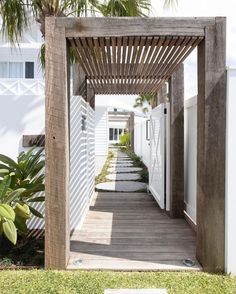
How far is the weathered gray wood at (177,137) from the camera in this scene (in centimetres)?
559

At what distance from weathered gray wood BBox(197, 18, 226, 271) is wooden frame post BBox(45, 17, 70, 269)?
150cm

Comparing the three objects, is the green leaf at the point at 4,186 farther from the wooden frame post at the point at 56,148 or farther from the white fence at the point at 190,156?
the white fence at the point at 190,156

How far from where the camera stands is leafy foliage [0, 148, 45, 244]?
139 inches

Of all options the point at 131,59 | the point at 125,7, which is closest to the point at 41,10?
the point at 125,7

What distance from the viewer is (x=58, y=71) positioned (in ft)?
11.3

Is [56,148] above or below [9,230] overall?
above

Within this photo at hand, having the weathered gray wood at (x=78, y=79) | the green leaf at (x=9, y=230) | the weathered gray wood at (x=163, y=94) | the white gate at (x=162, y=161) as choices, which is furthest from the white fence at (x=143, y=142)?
the green leaf at (x=9, y=230)

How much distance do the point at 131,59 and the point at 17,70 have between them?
1595 centimetres

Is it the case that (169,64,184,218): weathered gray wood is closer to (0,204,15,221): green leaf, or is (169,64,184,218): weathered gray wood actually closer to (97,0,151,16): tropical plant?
(97,0,151,16): tropical plant

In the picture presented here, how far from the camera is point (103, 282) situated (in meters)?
3.18

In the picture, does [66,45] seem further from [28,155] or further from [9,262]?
[9,262]

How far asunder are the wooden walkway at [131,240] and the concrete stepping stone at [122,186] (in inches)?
77.5

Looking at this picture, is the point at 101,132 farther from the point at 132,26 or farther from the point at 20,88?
the point at 132,26

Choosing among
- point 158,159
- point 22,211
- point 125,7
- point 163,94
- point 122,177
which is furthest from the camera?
point 122,177
